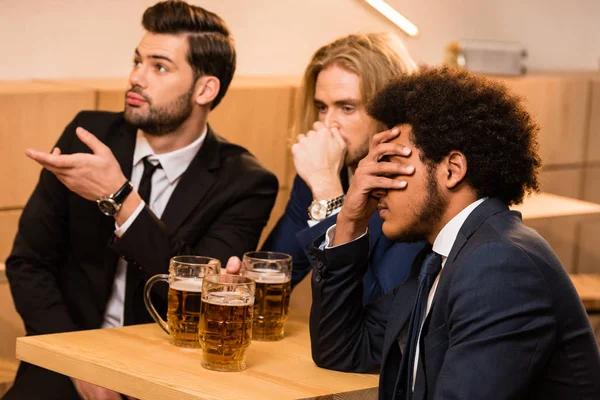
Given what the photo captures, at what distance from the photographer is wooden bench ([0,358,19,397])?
2834mm

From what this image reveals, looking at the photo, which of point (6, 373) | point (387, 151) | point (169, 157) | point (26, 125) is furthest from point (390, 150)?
point (26, 125)

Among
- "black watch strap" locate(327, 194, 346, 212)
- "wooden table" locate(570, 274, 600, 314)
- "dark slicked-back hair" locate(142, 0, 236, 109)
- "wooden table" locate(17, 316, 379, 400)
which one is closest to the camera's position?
"wooden table" locate(17, 316, 379, 400)

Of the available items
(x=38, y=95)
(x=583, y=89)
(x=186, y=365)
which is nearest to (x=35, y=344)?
(x=186, y=365)

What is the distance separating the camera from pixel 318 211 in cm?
244

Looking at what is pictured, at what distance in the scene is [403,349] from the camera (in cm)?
183

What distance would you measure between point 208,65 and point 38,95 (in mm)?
772

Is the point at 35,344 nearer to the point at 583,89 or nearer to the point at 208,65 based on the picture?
the point at 208,65

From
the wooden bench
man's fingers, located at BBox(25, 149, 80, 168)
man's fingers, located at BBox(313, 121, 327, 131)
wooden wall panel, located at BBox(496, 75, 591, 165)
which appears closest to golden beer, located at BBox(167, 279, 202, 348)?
man's fingers, located at BBox(25, 149, 80, 168)

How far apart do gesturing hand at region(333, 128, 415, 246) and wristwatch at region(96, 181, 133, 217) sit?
583mm

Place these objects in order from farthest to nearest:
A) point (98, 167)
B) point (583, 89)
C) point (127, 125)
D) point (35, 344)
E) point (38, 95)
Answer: point (583, 89) < point (38, 95) < point (127, 125) < point (98, 167) < point (35, 344)

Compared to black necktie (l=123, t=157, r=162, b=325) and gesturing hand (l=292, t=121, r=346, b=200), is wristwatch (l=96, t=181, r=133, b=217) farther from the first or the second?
gesturing hand (l=292, t=121, r=346, b=200)

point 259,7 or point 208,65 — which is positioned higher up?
point 259,7

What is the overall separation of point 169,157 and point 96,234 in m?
0.29

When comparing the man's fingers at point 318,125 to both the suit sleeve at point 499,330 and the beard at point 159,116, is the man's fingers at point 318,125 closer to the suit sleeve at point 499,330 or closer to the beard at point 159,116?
Result: the beard at point 159,116
